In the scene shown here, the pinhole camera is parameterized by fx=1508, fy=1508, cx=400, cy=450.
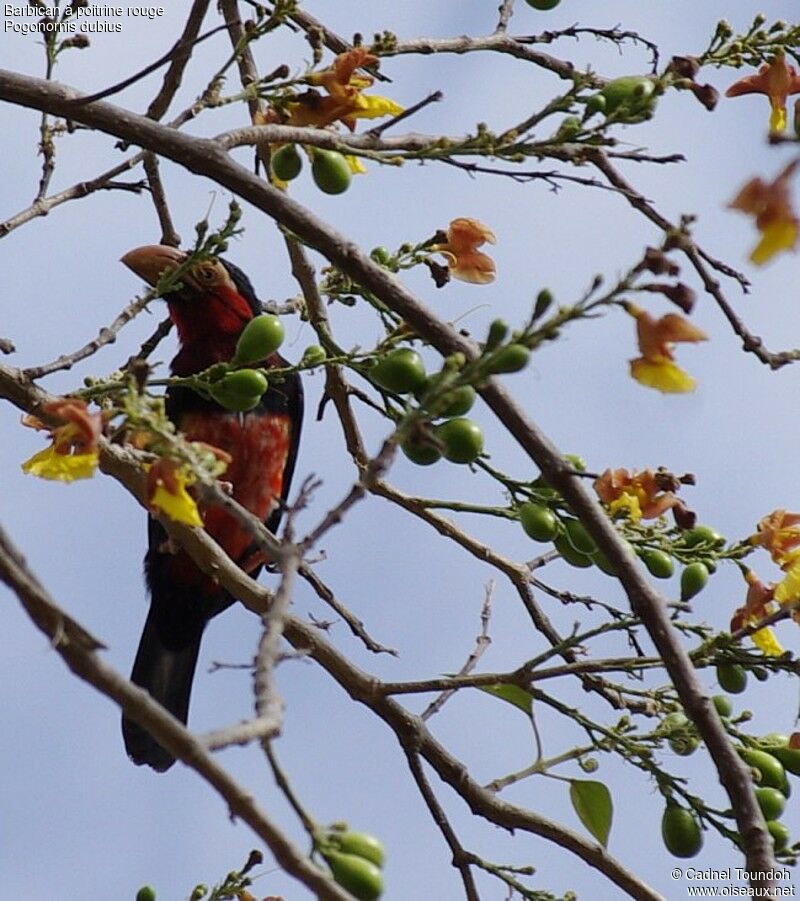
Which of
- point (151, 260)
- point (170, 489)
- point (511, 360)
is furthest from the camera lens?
point (151, 260)

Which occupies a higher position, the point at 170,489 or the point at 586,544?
the point at 586,544

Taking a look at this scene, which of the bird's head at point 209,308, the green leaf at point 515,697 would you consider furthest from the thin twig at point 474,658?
the bird's head at point 209,308

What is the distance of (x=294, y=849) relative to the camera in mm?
1089

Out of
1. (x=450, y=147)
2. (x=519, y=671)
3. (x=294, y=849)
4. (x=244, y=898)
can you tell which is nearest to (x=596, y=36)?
(x=450, y=147)

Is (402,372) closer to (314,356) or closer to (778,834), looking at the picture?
(314,356)

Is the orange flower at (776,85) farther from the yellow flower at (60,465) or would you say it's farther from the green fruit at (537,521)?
the yellow flower at (60,465)

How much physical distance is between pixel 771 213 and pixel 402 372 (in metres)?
0.86

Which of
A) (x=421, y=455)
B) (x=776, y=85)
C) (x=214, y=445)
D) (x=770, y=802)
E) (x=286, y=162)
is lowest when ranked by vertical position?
(x=770, y=802)

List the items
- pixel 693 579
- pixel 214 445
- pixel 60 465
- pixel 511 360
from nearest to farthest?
pixel 511 360
pixel 60 465
pixel 693 579
pixel 214 445

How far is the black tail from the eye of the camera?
4.10m

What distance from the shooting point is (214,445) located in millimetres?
3865

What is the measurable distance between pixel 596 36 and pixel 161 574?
2.10 metres

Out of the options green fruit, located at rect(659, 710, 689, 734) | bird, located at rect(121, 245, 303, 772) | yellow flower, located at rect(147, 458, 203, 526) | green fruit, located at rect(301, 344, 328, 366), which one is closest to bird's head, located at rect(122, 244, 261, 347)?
bird, located at rect(121, 245, 303, 772)

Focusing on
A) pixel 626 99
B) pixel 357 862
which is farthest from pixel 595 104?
pixel 357 862
